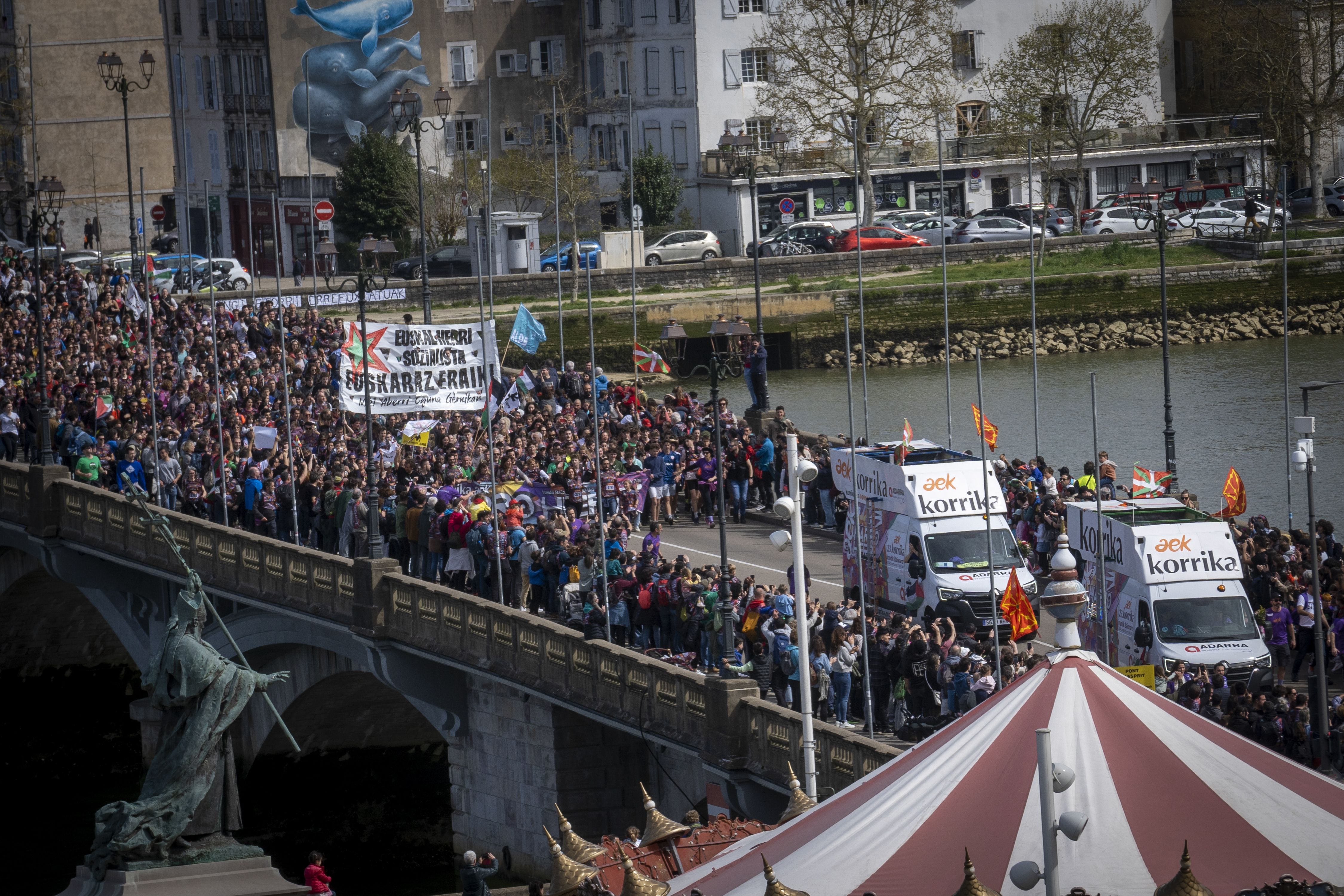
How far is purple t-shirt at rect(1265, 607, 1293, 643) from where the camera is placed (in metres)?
30.2

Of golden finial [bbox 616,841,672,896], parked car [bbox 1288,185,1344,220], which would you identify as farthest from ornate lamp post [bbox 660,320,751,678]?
parked car [bbox 1288,185,1344,220]

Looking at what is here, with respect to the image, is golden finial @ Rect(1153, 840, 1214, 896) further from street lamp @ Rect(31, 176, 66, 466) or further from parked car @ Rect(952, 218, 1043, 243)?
parked car @ Rect(952, 218, 1043, 243)

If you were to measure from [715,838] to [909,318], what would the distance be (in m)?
52.6

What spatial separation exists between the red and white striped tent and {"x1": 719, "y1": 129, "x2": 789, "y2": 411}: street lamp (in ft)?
81.4

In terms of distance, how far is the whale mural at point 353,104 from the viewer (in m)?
85.1

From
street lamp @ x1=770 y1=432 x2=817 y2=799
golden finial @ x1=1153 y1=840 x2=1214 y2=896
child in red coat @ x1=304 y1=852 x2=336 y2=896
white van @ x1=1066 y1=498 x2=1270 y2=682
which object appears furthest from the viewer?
white van @ x1=1066 y1=498 x2=1270 y2=682

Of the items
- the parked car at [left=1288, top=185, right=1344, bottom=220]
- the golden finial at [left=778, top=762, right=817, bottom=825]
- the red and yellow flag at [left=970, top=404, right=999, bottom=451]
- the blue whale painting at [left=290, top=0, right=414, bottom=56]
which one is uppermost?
the blue whale painting at [left=290, top=0, right=414, bottom=56]

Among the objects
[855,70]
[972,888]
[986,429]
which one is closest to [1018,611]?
[986,429]

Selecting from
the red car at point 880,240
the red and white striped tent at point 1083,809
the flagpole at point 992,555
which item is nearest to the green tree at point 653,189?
the red car at point 880,240

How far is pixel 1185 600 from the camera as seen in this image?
96.9 ft

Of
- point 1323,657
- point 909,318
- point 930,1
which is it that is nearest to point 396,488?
point 1323,657

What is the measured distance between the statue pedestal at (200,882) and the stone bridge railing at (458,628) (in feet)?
23.0

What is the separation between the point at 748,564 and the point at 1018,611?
33.4ft

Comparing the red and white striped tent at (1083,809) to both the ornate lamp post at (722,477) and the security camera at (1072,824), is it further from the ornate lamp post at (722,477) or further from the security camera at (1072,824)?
the ornate lamp post at (722,477)
